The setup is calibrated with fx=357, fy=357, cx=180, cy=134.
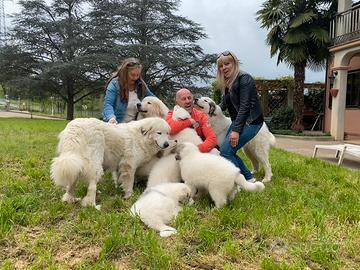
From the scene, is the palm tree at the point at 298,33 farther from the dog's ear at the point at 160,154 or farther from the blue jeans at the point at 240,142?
the dog's ear at the point at 160,154

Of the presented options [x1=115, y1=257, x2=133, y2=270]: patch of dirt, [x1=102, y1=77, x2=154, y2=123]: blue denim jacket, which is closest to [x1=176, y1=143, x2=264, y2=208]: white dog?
[x1=115, y1=257, x2=133, y2=270]: patch of dirt

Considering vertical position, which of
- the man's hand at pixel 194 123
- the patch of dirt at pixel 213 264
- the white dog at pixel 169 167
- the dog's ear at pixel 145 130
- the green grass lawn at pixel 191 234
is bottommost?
the patch of dirt at pixel 213 264

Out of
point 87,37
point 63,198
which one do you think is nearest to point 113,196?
point 63,198

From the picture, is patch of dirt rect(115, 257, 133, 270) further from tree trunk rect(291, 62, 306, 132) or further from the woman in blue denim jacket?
tree trunk rect(291, 62, 306, 132)

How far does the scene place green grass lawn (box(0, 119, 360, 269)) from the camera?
2580 mm

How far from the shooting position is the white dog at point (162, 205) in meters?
3.16

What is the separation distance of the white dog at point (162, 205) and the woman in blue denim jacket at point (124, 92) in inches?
75.3

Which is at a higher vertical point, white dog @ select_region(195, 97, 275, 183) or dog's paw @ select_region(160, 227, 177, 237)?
white dog @ select_region(195, 97, 275, 183)

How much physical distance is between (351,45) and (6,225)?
43.5 feet

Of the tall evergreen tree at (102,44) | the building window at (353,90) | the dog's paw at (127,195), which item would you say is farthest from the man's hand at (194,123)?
the tall evergreen tree at (102,44)

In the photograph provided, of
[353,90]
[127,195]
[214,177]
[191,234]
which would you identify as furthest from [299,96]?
[191,234]

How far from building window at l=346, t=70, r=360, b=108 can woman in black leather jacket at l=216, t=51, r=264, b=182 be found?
456 inches

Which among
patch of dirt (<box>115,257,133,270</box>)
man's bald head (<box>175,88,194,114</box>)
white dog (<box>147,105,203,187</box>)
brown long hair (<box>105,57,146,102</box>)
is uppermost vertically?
brown long hair (<box>105,57,146,102</box>)

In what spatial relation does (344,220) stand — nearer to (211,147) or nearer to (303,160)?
(211,147)
